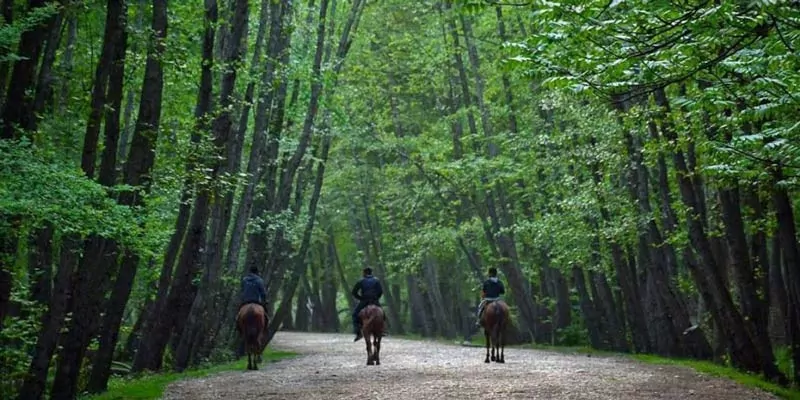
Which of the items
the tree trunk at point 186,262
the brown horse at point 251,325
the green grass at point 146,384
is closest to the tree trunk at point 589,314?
the green grass at point 146,384

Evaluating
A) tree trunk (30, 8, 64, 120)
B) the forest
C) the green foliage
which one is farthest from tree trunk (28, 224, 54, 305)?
the green foliage

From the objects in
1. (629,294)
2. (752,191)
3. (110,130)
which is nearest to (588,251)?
(629,294)

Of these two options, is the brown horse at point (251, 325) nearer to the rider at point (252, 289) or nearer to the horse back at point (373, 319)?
the rider at point (252, 289)

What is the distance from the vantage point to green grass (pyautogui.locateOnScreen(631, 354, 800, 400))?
14188 mm

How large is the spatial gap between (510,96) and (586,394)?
63.6ft

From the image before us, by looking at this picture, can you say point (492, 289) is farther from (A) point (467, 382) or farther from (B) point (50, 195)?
(B) point (50, 195)

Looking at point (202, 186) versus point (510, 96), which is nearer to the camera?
point (202, 186)

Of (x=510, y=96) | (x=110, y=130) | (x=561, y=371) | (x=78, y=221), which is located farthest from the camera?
(x=510, y=96)

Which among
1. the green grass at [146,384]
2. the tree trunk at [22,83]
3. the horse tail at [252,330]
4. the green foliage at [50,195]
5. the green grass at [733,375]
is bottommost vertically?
the green grass at [146,384]

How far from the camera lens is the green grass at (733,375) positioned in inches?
559

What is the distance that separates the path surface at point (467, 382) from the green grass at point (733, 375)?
33 cm

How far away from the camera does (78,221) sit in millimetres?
10430

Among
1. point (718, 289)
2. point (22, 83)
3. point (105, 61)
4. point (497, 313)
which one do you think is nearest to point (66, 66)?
point (22, 83)

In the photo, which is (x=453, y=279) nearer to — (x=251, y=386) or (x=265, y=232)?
(x=265, y=232)
